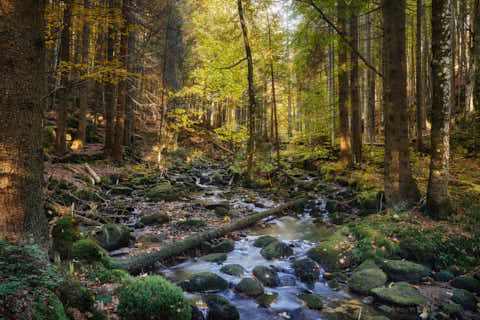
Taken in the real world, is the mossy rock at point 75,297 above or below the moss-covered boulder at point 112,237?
above

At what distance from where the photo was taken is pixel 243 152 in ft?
55.5

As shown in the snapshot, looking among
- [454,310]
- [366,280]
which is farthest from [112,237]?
[454,310]

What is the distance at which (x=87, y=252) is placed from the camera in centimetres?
411

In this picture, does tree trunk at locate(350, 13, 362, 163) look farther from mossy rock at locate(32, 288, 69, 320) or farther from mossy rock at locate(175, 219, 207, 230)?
mossy rock at locate(32, 288, 69, 320)

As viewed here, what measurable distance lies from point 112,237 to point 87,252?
6.91ft

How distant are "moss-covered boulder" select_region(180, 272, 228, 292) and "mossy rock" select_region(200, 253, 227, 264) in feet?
3.44

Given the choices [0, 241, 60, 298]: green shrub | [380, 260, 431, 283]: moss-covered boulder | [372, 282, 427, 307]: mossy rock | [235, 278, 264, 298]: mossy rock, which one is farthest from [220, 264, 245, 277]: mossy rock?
[0, 241, 60, 298]: green shrub

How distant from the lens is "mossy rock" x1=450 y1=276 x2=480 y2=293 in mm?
4554

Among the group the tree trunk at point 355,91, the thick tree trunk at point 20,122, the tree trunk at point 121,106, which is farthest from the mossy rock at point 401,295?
the tree trunk at point 121,106

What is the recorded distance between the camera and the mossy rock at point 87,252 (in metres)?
4.03

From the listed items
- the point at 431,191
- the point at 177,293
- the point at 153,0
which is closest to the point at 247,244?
the point at 177,293

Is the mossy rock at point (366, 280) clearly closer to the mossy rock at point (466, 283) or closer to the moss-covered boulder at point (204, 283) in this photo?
the mossy rock at point (466, 283)

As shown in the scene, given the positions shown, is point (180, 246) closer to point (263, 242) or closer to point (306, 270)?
point (263, 242)

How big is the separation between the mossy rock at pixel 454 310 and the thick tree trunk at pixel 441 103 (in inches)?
113
